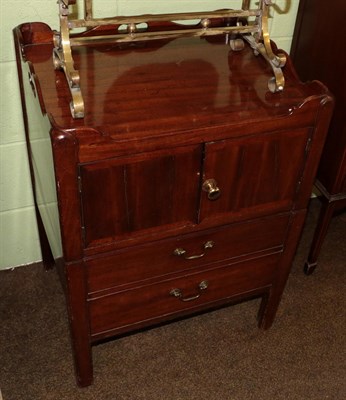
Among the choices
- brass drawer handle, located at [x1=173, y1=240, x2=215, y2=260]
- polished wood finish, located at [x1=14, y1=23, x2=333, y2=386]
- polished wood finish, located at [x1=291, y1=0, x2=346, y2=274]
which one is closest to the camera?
polished wood finish, located at [x1=14, y1=23, x2=333, y2=386]

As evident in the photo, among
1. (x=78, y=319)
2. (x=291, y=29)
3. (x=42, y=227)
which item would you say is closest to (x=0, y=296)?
(x=42, y=227)

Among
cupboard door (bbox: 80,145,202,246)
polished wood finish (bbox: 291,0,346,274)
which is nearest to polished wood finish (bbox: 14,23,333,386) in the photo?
cupboard door (bbox: 80,145,202,246)

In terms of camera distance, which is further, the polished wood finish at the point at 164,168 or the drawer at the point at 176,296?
the drawer at the point at 176,296

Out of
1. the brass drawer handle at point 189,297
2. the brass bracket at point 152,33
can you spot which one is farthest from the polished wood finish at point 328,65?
the brass drawer handle at point 189,297

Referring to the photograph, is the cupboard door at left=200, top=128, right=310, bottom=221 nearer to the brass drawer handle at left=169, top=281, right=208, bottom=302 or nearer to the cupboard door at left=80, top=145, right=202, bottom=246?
the cupboard door at left=80, top=145, right=202, bottom=246

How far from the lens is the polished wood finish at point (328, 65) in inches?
62.5

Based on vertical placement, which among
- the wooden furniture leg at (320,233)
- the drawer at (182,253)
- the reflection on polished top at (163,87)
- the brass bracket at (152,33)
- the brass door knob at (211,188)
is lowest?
the wooden furniture leg at (320,233)

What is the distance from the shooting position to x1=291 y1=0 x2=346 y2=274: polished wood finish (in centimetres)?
159

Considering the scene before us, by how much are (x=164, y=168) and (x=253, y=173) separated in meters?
0.24

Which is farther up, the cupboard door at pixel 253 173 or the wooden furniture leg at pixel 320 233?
the cupboard door at pixel 253 173

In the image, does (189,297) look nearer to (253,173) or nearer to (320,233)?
(253,173)

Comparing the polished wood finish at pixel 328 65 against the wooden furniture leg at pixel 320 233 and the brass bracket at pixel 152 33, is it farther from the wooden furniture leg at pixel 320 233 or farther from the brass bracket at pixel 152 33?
the brass bracket at pixel 152 33

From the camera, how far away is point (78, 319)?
1.34m

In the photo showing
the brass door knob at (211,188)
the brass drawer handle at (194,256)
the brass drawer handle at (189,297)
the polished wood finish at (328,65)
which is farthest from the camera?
the polished wood finish at (328,65)
